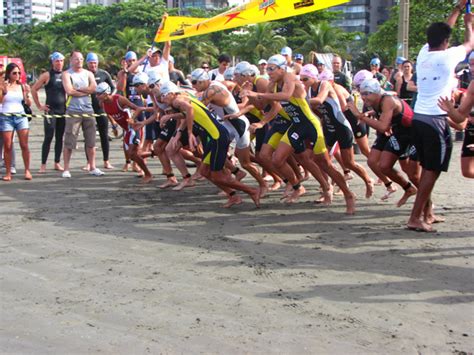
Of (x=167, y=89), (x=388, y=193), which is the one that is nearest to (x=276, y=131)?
(x=167, y=89)

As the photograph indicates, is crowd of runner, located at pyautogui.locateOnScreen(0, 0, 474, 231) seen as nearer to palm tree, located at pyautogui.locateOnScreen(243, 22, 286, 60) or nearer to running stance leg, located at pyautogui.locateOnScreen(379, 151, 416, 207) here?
running stance leg, located at pyautogui.locateOnScreen(379, 151, 416, 207)

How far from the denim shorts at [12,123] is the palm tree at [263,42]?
5885cm

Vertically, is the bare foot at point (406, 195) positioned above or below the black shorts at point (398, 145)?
below

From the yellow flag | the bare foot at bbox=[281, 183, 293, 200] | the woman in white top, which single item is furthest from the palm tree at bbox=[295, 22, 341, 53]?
the bare foot at bbox=[281, 183, 293, 200]

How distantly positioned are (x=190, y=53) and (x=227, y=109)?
6296 centimetres

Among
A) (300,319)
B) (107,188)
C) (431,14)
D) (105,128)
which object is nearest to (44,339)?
(300,319)

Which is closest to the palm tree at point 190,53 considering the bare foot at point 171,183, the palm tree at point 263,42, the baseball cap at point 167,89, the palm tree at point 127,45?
the palm tree at point 127,45

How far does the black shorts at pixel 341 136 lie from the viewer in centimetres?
881

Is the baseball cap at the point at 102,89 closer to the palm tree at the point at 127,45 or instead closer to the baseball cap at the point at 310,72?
the baseball cap at the point at 310,72

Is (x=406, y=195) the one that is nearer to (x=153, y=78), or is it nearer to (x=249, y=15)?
(x=249, y=15)

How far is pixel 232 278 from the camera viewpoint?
5.35 meters

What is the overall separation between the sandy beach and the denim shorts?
2214 mm

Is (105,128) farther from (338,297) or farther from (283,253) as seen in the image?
(338,297)

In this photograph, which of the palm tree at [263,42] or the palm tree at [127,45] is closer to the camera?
the palm tree at [263,42]
